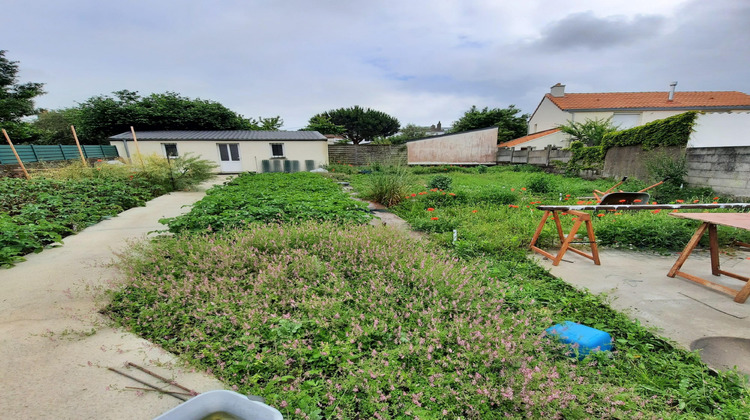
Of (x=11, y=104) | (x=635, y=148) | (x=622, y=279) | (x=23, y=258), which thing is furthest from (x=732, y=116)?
(x=11, y=104)

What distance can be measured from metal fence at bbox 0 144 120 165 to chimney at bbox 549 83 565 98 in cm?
2866

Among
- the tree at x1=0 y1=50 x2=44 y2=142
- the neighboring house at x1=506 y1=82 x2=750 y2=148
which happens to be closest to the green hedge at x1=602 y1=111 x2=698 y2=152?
the neighboring house at x1=506 y1=82 x2=750 y2=148

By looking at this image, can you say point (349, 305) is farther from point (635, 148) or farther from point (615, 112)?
point (615, 112)

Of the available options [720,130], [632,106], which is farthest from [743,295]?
[632,106]

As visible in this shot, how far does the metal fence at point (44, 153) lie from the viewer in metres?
10.2

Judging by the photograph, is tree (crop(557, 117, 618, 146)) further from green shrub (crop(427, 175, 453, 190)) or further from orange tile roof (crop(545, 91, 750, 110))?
green shrub (crop(427, 175, 453, 190))

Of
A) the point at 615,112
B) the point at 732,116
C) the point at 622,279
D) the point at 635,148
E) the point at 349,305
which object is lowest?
the point at 622,279

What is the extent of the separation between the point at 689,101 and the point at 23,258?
29.0 m

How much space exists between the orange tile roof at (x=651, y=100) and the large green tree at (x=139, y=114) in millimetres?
24905

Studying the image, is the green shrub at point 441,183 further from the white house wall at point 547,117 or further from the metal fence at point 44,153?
the white house wall at point 547,117

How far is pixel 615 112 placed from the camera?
1734cm

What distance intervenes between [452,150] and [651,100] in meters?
13.9

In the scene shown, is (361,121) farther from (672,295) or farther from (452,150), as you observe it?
(672,295)

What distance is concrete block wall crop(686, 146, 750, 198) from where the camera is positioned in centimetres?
490
